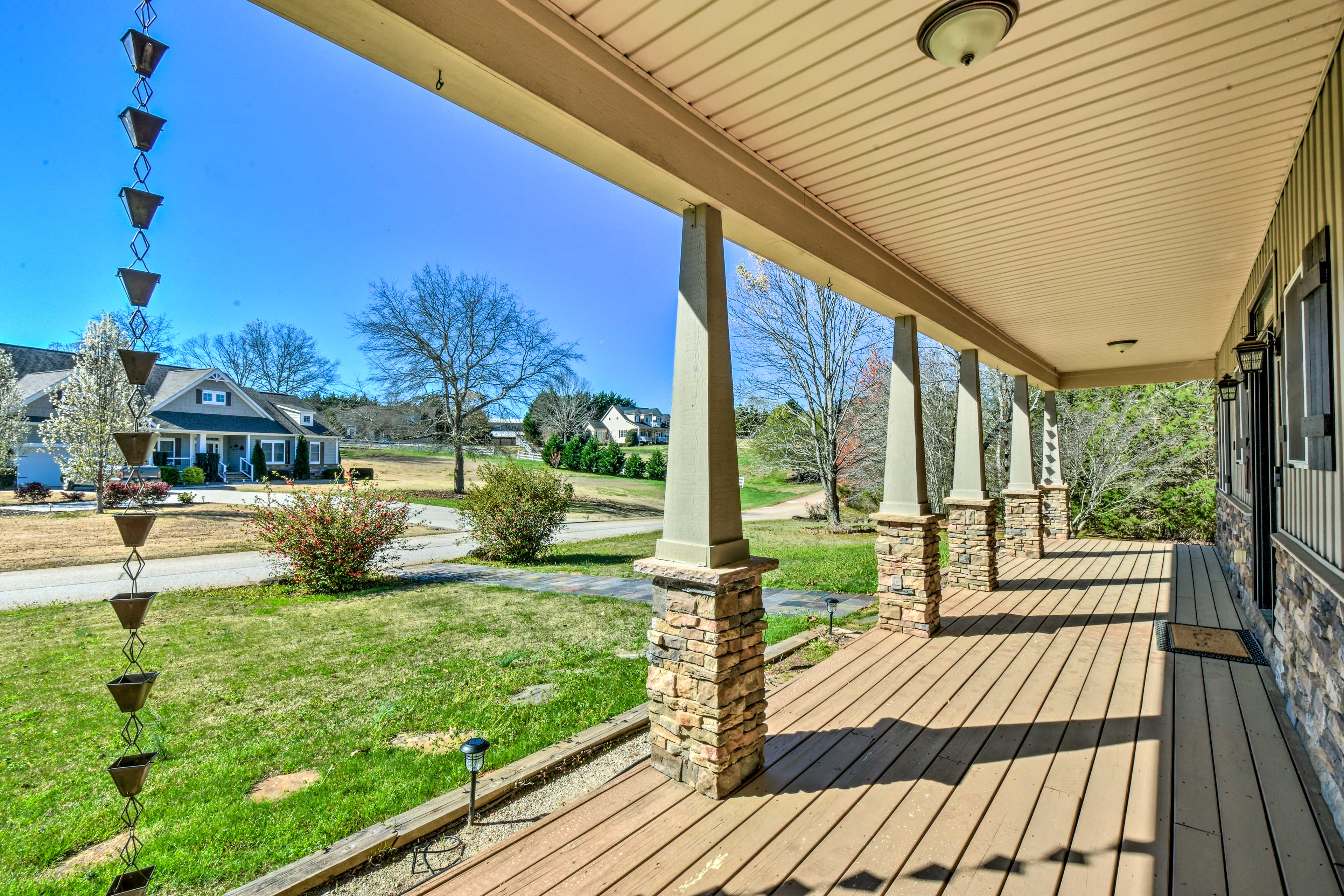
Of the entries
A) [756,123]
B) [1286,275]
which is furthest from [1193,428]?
[756,123]

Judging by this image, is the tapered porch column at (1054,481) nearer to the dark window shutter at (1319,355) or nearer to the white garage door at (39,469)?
the dark window shutter at (1319,355)

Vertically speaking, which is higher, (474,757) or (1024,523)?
(1024,523)

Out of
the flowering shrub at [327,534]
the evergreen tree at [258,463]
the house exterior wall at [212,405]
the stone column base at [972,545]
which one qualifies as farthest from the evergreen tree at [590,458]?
the stone column base at [972,545]

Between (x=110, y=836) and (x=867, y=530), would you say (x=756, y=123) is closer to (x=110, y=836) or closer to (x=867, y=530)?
(x=110, y=836)

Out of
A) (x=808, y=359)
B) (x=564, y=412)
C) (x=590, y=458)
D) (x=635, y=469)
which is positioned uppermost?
(x=564, y=412)

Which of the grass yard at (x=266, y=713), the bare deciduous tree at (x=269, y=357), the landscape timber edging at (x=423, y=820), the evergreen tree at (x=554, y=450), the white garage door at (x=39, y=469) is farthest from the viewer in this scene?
the evergreen tree at (x=554, y=450)

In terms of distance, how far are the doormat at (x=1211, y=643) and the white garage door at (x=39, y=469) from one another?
26.8m

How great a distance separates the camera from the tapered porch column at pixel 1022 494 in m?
8.23

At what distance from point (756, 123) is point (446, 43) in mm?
1429

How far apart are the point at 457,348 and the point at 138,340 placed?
66.6 ft

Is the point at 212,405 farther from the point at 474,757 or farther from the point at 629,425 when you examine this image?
the point at 629,425

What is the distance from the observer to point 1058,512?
10109mm

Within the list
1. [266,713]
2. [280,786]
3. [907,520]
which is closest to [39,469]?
[266,713]

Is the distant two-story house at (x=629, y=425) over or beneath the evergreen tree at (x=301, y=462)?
over
